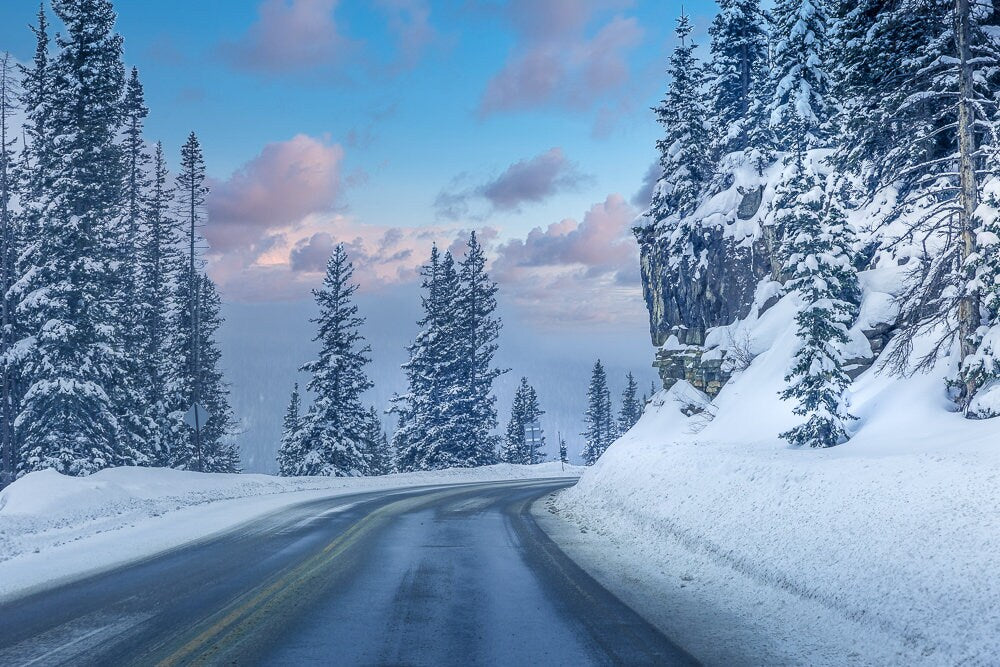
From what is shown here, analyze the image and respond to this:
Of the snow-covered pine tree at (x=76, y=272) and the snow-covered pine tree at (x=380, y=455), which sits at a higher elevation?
the snow-covered pine tree at (x=76, y=272)

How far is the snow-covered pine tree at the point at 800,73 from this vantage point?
33812 mm

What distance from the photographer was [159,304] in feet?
134

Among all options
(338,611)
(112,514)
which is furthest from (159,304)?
(338,611)

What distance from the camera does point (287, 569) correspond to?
31.1 ft

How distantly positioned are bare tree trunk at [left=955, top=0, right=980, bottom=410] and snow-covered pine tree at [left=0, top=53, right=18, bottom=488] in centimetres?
3112

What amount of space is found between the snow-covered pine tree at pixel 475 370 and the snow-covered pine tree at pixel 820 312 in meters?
29.5

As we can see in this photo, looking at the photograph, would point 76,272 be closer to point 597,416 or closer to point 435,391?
point 435,391

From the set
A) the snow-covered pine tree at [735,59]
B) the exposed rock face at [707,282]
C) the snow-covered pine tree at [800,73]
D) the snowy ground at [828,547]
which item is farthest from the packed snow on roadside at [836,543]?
the snow-covered pine tree at [735,59]

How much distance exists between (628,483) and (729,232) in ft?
76.2

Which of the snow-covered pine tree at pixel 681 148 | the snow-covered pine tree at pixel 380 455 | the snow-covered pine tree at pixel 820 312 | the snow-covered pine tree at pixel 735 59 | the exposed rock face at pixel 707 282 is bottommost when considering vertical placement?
the snow-covered pine tree at pixel 380 455

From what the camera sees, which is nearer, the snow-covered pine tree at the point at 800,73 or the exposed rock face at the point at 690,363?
the exposed rock face at the point at 690,363

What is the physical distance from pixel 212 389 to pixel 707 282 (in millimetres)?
32611

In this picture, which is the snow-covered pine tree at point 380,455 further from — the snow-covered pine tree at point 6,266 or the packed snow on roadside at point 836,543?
the packed snow on roadside at point 836,543

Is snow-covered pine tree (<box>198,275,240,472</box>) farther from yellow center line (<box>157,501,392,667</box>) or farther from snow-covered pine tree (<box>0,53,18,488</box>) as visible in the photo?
yellow center line (<box>157,501,392,667</box>)
